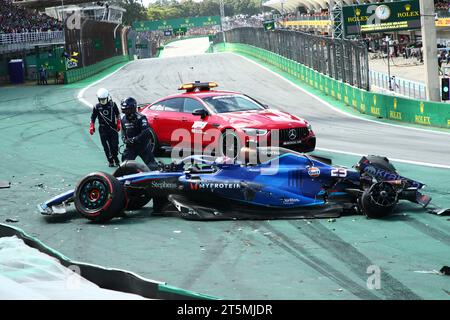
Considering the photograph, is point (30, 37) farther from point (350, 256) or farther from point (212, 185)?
point (350, 256)

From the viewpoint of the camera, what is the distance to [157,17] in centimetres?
19725

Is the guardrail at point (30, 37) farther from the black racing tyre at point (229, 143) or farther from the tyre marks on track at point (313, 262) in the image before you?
the tyre marks on track at point (313, 262)

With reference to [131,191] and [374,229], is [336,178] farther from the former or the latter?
[131,191]

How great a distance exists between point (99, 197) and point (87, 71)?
43.9m

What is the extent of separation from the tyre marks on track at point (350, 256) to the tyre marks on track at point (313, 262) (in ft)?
0.58

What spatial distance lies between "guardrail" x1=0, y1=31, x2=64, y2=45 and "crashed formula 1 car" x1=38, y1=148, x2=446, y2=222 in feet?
137

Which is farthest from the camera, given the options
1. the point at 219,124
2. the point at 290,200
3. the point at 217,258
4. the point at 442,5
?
the point at 442,5

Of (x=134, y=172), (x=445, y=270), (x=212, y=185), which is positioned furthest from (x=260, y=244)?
(x=134, y=172)

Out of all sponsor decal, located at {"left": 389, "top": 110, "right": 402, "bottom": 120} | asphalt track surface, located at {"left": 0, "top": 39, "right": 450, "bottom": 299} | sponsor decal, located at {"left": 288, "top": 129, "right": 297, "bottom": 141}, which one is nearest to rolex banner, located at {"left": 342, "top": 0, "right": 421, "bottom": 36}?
sponsor decal, located at {"left": 389, "top": 110, "right": 402, "bottom": 120}

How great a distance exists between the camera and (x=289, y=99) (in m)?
34.8

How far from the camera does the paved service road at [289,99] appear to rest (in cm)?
1952

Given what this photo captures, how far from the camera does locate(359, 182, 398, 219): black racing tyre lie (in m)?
11.4

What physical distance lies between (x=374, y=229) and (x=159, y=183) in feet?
10.9

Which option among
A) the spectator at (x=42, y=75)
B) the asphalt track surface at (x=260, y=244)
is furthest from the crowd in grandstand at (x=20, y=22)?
the asphalt track surface at (x=260, y=244)
